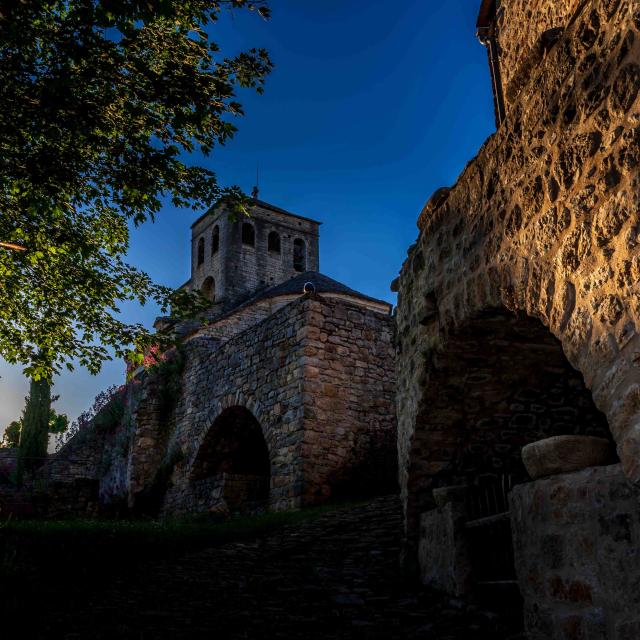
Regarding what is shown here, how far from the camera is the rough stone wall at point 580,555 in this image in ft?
8.79

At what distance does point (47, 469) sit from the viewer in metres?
18.7

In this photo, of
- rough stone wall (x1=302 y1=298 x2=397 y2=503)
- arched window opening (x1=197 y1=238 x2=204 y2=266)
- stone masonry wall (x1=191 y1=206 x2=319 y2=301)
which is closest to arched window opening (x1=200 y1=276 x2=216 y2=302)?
stone masonry wall (x1=191 y1=206 x2=319 y2=301)

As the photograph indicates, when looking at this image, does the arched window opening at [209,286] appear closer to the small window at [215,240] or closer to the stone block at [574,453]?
the small window at [215,240]

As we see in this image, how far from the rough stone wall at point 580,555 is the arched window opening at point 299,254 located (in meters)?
35.6

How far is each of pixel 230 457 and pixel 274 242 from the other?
2683cm

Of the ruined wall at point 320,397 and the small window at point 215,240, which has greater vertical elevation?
the small window at point 215,240

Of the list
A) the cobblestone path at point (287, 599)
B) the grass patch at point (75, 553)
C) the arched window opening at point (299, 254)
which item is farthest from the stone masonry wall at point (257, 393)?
the arched window opening at point (299, 254)

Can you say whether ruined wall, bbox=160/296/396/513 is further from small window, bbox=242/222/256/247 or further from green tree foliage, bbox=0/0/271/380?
small window, bbox=242/222/256/247

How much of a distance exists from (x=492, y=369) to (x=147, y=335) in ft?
17.3

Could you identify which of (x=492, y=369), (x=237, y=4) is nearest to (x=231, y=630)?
(x=492, y=369)

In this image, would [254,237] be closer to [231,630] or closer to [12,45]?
[12,45]

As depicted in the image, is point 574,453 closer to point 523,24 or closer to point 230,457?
point 523,24

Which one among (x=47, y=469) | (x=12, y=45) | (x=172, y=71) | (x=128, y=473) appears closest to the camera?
(x=12, y=45)

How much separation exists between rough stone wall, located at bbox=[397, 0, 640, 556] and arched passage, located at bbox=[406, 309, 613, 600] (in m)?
0.56
